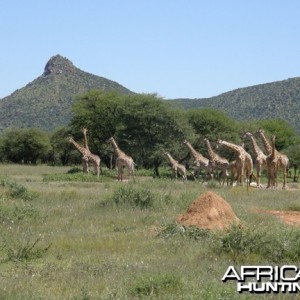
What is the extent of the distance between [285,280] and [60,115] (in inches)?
3756

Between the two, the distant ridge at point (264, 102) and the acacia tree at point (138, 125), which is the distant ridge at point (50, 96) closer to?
the distant ridge at point (264, 102)

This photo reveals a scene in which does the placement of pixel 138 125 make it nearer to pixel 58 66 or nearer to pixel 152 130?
pixel 152 130

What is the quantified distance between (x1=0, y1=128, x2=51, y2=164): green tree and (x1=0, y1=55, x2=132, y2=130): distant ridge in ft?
107

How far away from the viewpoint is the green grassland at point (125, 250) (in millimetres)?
7867

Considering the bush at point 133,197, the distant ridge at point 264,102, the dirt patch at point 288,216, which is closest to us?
the dirt patch at point 288,216

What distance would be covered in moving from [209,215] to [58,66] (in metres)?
107

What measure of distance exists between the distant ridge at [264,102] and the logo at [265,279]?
3225 inches

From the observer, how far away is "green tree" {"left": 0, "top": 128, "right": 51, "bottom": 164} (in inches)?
2490

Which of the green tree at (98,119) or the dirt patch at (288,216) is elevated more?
the green tree at (98,119)

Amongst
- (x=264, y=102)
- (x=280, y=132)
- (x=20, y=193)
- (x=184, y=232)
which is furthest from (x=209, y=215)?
(x=264, y=102)

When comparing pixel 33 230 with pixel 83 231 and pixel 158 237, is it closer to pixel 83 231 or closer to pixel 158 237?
pixel 83 231

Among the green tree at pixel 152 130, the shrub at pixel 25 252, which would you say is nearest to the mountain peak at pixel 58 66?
the green tree at pixel 152 130

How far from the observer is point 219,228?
1320 cm

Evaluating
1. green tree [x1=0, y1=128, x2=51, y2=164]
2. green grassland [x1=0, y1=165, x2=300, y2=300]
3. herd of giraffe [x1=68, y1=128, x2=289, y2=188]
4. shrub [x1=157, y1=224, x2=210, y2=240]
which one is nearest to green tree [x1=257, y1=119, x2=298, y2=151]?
green tree [x1=0, y1=128, x2=51, y2=164]
